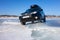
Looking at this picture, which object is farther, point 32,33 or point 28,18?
point 28,18

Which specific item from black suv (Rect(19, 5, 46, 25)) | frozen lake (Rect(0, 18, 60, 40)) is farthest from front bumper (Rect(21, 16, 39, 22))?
frozen lake (Rect(0, 18, 60, 40))

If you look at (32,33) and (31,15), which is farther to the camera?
(31,15)

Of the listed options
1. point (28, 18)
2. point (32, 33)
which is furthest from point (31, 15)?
point (32, 33)

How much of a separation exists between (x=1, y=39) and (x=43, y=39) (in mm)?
1689

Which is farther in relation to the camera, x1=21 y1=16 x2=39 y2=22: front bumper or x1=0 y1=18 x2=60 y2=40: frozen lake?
x1=21 y1=16 x2=39 y2=22: front bumper

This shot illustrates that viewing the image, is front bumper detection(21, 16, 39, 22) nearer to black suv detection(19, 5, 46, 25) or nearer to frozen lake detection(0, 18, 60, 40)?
black suv detection(19, 5, 46, 25)

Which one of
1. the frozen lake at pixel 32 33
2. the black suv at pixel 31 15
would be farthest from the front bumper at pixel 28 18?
the frozen lake at pixel 32 33

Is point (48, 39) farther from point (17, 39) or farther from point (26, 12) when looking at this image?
point (26, 12)

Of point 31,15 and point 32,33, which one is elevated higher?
point 31,15

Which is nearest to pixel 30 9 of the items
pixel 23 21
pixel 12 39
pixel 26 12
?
pixel 26 12

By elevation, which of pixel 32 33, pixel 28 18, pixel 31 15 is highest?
pixel 31 15

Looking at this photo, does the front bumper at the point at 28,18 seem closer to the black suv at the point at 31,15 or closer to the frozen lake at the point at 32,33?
the black suv at the point at 31,15

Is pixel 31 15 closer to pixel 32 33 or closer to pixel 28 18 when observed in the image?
pixel 28 18

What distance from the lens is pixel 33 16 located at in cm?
1236
